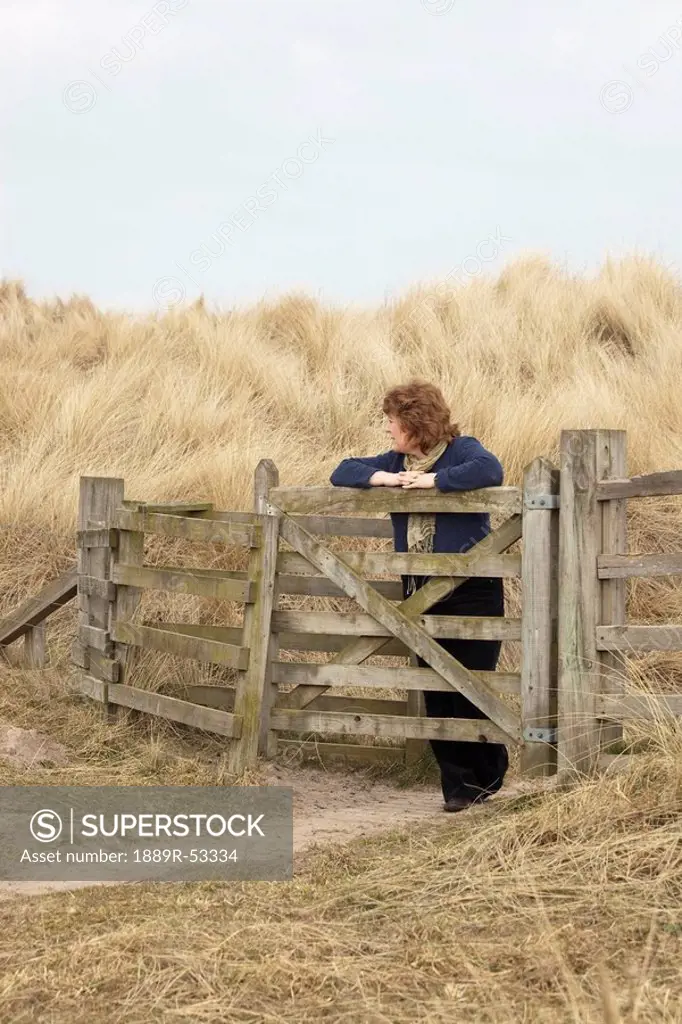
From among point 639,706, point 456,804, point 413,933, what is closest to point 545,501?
point 639,706

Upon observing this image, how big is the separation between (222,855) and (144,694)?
7.03 feet

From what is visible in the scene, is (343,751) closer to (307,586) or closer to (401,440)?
(307,586)

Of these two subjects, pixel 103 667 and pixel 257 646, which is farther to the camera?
pixel 103 667

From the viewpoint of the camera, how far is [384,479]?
694 centimetres

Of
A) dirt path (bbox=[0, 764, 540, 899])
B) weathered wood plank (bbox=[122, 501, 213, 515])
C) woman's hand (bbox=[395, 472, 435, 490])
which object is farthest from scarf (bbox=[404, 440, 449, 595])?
weathered wood plank (bbox=[122, 501, 213, 515])

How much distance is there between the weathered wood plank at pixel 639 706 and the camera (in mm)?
6066

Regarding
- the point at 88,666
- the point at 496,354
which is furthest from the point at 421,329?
the point at 88,666

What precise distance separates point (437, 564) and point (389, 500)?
44 centimetres

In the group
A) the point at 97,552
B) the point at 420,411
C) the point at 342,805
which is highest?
the point at 420,411

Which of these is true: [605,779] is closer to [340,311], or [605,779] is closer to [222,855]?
[222,855]

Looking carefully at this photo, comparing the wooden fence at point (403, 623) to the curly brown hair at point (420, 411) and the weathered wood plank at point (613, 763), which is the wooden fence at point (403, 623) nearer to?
the weathered wood plank at point (613, 763)

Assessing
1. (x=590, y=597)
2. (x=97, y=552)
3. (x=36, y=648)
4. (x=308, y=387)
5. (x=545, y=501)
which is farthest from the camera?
(x=308, y=387)

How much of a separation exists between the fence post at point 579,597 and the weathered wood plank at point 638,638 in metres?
0.06

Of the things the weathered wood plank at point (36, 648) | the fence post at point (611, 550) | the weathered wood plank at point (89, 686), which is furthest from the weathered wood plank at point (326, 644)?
the weathered wood plank at point (36, 648)
